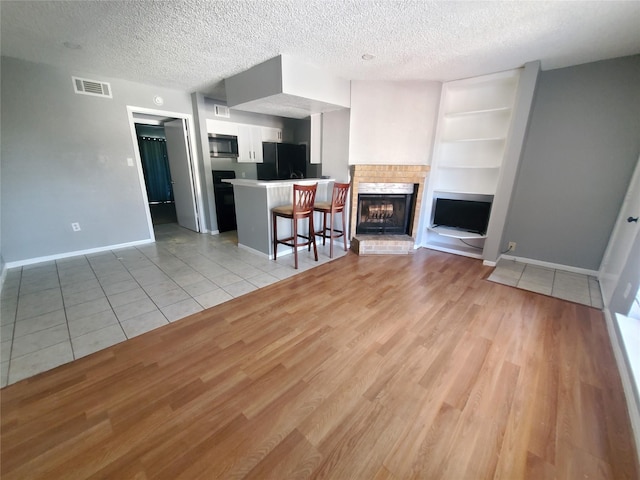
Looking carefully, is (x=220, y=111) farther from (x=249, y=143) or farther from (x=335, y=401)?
(x=335, y=401)

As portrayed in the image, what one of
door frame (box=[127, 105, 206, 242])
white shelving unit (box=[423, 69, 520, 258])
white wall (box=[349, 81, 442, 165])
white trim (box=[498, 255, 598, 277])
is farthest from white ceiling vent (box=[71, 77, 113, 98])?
white trim (box=[498, 255, 598, 277])

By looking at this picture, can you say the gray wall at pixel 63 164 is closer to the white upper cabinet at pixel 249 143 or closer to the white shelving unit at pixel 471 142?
the white upper cabinet at pixel 249 143

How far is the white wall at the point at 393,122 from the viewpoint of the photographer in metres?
3.53

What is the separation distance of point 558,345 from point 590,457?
0.95 m

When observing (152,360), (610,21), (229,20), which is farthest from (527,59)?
(152,360)

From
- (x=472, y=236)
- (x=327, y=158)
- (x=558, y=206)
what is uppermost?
(x=327, y=158)

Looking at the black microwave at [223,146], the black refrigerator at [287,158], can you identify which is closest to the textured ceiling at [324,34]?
the black microwave at [223,146]

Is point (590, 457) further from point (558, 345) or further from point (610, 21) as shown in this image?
point (610, 21)

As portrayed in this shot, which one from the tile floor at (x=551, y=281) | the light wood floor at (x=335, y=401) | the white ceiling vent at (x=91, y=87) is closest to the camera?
the light wood floor at (x=335, y=401)

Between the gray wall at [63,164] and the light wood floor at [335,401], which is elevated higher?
the gray wall at [63,164]

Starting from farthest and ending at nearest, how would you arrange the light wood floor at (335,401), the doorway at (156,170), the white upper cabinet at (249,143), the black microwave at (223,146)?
the doorway at (156,170), the white upper cabinet at (249,143), the black microwave at (223,146), the light wood floor at (335,401)

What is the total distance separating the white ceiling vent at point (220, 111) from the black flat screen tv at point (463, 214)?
13.4 ft

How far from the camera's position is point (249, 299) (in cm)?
249

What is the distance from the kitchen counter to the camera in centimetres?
329
